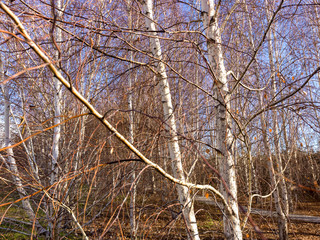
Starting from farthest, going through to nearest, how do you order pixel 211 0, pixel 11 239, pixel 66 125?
pixel 11 239, pixel 66 125, pixel 211 0

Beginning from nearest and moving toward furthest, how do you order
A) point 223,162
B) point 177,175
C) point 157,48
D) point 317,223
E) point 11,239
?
point 223,162, point 177,175, point 157,48, point 11,239, point 317,223

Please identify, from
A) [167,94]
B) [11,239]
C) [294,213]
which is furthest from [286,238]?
[11,239]

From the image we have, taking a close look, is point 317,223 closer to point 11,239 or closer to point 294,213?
point 294,213

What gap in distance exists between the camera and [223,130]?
5.97 feet

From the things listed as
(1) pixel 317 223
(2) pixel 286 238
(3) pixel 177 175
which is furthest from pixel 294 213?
(3) pixel 177 175

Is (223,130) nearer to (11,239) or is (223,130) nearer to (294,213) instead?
(11,239)

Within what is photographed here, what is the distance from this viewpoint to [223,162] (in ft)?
A: 5.94

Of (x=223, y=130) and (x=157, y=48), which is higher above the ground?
(x=157, y=48)

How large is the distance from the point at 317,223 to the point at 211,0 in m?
6.63

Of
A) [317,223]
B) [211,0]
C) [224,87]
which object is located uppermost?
[211,0]

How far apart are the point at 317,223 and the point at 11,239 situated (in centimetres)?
744

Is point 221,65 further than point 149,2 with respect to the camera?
No

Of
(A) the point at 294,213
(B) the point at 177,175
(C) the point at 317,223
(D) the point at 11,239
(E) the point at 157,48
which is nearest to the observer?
(B) the point at 177,175

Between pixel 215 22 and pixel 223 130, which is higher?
pixel 215 22
